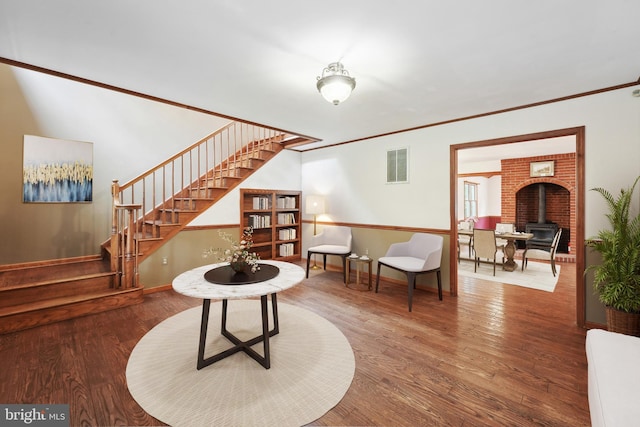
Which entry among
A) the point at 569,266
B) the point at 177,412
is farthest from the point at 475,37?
the point at 569,266

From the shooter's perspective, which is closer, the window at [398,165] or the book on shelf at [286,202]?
the window at [398,165]

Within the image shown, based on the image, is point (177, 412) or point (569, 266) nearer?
point (177, 412)

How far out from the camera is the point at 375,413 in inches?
65.6

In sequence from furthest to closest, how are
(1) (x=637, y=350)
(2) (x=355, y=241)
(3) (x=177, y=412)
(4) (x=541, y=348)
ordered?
(2) (x=355, y=241) → (4) (x=541, y=348) → (3) (x=177, y=412) → (1) (x=637, y=350)

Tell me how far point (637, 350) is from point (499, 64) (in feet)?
7.23

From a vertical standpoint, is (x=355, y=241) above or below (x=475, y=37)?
below

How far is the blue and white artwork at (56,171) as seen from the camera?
3773 millimetres

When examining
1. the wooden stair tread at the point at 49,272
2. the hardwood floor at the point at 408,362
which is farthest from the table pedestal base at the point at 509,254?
the wooden stair tread at the point at 49,272

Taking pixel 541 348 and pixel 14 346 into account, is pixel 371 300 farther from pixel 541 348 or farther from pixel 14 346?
pixel 14 346

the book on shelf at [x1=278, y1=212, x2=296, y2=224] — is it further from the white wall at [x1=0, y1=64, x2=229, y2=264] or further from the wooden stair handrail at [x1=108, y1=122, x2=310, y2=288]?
the white wall at [x1=0, y1=64, x2=229, y2=264]

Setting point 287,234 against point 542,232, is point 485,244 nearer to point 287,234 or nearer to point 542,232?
point 542,232

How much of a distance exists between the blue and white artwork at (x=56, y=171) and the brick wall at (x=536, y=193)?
9.32 metres

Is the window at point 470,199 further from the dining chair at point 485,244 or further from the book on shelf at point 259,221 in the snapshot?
the book on shelf at point 259,221

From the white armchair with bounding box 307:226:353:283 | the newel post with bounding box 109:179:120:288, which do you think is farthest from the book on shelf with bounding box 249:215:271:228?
the newel post with bounding box 109:179:120:288
